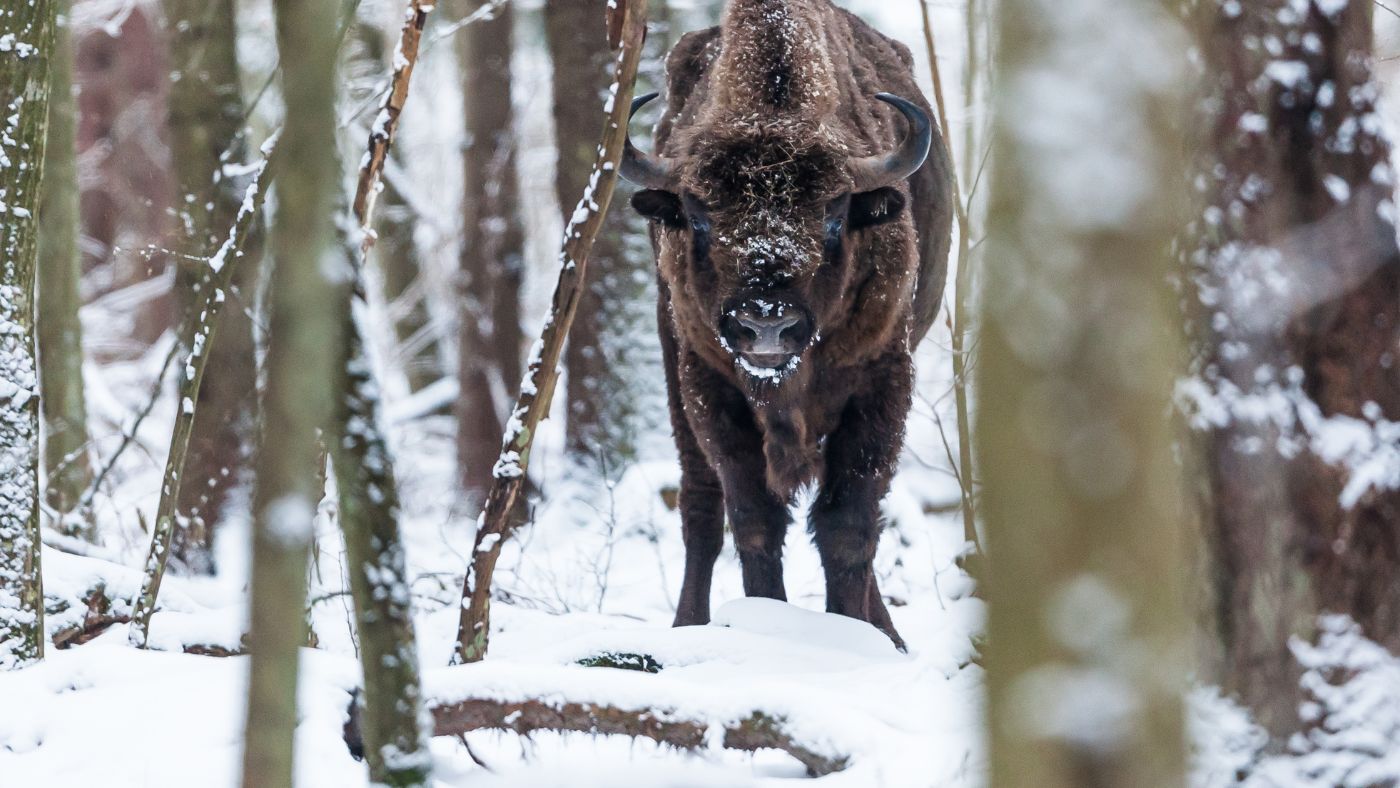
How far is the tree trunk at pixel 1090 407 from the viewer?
1562 mm

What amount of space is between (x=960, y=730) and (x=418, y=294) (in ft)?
47.8

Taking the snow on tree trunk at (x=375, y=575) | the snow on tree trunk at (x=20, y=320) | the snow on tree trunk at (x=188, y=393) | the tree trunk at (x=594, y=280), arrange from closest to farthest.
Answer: the snow on tree trunk at (x=375, y=575)
the snow on tree trunk at (x=20, y=320)
the snow on tree trunk at (x=188, y=393)
the tree trunk at (x=594, y=280)

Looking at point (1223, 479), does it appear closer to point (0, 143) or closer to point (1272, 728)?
point (1272, 728)

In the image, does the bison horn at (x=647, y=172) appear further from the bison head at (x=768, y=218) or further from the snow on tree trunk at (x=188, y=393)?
the snow on tree trunk at (x=188, y=393)

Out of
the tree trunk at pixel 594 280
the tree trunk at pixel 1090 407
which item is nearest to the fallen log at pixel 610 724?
the tree trunk at pixel 1090 407

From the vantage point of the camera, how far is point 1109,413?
1.56 meters

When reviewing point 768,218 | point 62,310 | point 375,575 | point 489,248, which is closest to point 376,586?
point 375,575

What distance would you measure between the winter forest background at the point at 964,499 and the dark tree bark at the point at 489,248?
16.7 ft

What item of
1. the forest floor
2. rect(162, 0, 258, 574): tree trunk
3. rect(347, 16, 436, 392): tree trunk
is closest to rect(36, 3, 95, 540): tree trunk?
rect(162, 0, 258, 574): tree trunk

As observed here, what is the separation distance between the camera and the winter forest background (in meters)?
1.58

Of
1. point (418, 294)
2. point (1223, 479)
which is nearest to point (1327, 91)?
point (1223, 479)

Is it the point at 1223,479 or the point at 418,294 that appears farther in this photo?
the point at 418,294

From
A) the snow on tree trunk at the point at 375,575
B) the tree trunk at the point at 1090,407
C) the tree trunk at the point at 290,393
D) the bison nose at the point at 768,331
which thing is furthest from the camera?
the bison nose at the point at 768,331

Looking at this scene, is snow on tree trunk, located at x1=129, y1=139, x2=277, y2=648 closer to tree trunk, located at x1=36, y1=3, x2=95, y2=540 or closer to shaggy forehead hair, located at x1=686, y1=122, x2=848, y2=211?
shaggy forehead hair, located at x1=686, y1=122, x2=848, y2=211
